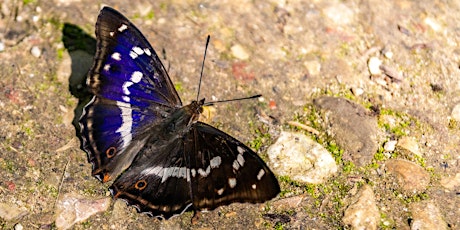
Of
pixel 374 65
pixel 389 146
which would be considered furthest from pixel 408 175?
pixel 374 65

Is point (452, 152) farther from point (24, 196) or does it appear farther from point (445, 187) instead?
point (24, 196)

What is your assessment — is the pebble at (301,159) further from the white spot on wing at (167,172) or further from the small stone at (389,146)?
the white spot on wing at (167,172)

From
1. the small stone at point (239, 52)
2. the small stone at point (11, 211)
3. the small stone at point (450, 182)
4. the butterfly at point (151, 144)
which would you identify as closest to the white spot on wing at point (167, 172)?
the butterfly at point (151, 144)

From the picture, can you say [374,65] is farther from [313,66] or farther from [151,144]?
[151,144]

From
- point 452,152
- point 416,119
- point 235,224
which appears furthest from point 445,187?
point 235,224

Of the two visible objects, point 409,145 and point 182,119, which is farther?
point 409,145
